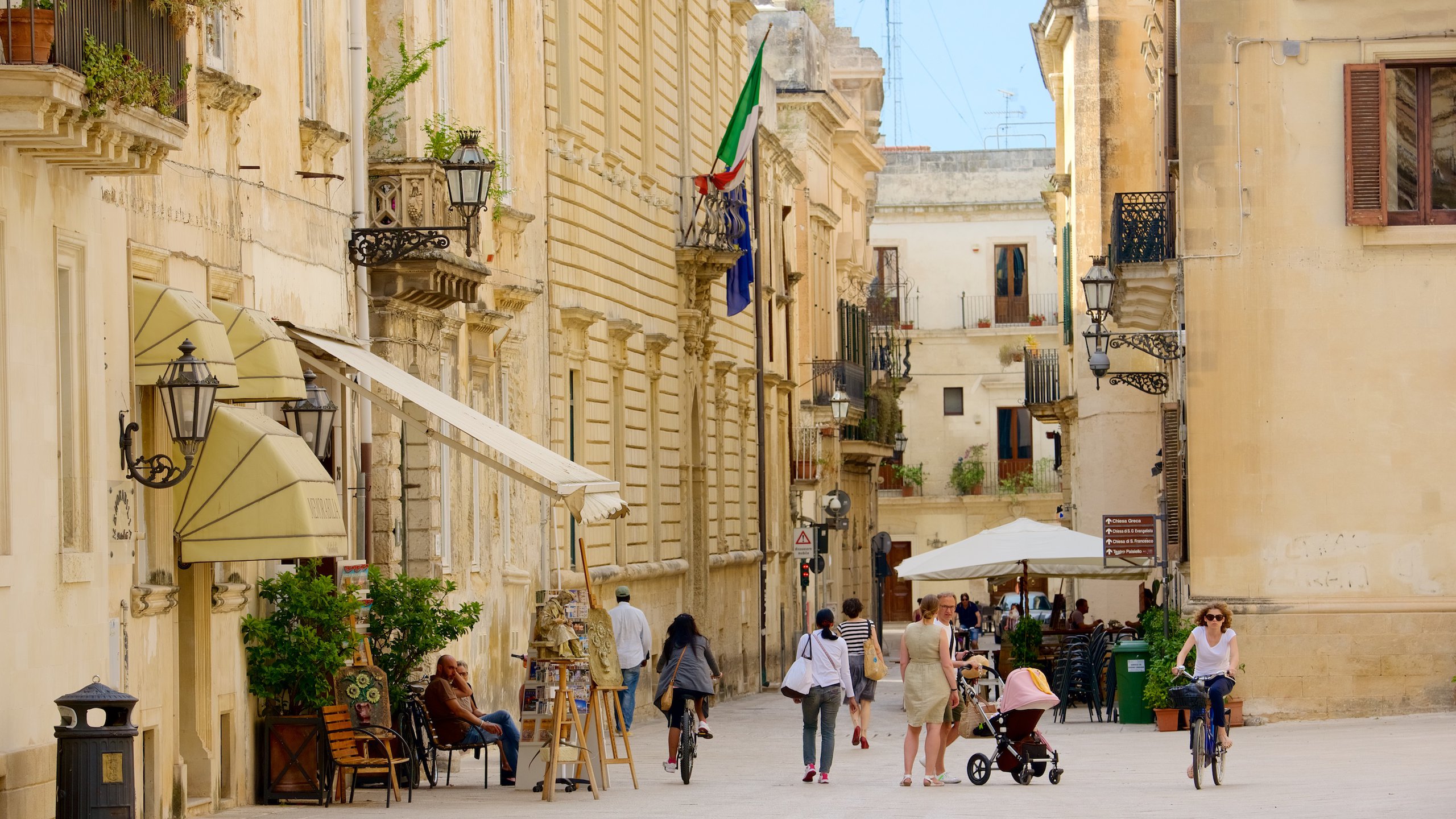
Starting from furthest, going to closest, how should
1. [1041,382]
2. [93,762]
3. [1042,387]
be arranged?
[1041,382] → [1042,387] → [93,762]

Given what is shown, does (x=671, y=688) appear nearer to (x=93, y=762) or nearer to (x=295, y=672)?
(x=295, y=672)

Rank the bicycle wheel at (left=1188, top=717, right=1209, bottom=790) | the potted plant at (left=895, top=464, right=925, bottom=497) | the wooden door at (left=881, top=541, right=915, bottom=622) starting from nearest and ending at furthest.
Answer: the bicycle wheel at (left=1188, top=717, right=1209, bottom=790) → the wooden door at (left=881, top=541, right=915, bottom=622) → the potted plant at (left=895, top=464, right=925, bottom=497)

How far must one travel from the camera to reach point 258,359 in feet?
49.7

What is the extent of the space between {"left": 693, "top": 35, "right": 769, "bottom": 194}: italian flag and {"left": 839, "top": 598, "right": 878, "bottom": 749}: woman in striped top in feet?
29.2

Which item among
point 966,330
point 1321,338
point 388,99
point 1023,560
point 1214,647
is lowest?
point 1214,647

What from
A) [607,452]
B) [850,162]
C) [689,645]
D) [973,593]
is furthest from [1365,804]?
[973,593]

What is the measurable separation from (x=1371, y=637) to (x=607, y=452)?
9468 millimetres

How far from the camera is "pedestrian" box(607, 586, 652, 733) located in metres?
22.1

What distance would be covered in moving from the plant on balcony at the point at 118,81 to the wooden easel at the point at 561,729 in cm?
570

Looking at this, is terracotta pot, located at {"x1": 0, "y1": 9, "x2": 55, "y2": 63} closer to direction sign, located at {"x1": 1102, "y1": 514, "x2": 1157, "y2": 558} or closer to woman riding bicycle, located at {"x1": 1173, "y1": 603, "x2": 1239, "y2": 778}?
woman riding bicycle, located at {"x1": 1173, "y1": 603, "x2": 1239, "y2": 778}

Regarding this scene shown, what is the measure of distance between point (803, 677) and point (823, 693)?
21 cm

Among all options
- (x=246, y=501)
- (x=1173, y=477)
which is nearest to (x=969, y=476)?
(x=1173, y=477)

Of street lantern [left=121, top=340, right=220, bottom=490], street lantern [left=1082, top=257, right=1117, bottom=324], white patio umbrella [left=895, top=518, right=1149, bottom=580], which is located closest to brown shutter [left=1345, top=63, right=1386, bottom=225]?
street lantern [left=1082, top=257, right=1117, bottom=324]

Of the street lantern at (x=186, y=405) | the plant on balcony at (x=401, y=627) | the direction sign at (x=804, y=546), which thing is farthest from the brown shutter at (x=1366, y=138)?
the direction sign at (x=804, y=546)
